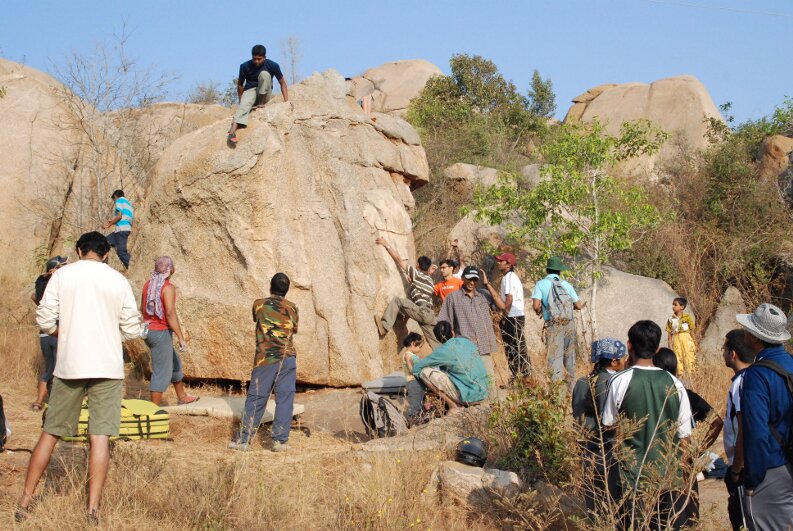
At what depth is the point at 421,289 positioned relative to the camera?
33.3 feet

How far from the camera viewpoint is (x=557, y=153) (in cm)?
1180

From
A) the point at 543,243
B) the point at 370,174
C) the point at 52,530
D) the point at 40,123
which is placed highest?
the point at 40,123

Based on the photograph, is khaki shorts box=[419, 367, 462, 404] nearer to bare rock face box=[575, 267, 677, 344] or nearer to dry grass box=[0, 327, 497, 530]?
dry grass box=[0, 327, 497, 530]

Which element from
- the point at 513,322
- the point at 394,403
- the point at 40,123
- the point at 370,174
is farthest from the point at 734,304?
the point at 40,123

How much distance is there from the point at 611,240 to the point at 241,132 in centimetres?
554

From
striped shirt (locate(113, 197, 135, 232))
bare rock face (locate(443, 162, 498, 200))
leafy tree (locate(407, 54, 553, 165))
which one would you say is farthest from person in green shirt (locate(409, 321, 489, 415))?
leafy tree (locate(407, 54, 553, 165))

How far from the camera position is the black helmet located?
580 cm

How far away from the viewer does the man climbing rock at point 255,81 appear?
391 inches

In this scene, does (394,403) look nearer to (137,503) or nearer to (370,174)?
(137,503)

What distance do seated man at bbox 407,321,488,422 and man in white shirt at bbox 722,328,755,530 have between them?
9.82 ft

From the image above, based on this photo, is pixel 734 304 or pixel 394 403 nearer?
pixel 394 403

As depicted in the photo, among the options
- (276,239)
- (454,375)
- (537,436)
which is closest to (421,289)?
(276,239)

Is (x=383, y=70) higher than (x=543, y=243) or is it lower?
higher

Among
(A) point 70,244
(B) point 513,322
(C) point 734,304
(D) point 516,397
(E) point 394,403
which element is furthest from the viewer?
(A) point 70,244
